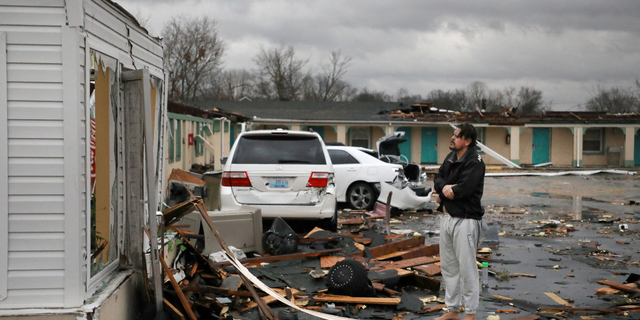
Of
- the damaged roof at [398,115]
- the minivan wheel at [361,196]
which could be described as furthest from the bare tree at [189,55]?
the minivan wheel at [361,196]

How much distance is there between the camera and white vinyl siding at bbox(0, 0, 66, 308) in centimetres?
387

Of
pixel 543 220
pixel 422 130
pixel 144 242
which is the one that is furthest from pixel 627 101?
pixel 144 242

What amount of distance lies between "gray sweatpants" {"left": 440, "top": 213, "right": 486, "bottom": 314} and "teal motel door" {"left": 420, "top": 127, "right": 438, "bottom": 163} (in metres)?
34.1

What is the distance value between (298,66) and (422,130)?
3332 centimetres

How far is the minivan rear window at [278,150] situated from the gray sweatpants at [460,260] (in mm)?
4277

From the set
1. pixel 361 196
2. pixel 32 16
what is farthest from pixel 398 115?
pixel 32 16

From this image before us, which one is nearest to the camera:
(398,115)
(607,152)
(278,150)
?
(278,150)

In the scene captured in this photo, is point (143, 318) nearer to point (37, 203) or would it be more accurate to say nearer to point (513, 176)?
point (37, 203)

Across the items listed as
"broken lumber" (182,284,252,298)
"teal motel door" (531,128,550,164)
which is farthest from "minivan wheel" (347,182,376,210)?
"teal motel door" (531,128,550,164)

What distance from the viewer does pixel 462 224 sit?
5.64m

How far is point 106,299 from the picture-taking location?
13.7ft

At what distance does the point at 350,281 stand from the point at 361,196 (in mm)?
8040

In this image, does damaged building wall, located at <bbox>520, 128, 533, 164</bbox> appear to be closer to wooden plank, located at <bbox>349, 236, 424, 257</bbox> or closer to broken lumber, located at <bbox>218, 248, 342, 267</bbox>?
wooden plank, located at <bbox>349, 236, 424, 257</bbox>

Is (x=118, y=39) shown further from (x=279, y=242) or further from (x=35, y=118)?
(x=279, y=242)
